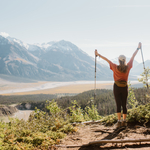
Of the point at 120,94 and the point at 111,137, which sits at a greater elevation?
the point at 120,94

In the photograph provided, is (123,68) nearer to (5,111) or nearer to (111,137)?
(111,137)

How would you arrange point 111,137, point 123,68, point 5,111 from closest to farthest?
point 111,137, point 123,68, point 5,111

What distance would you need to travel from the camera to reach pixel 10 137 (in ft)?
15.1

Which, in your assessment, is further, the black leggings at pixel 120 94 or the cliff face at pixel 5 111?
the cliff face at pixel 5 111

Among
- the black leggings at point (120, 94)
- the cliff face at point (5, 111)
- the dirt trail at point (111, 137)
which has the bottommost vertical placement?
the cliff face at point (5, 111)

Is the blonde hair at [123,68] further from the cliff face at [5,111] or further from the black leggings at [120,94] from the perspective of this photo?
the cliff face at [5,111]

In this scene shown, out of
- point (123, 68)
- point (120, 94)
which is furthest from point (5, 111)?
point (123, 68)

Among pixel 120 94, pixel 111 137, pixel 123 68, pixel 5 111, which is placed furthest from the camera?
pixel 5 111

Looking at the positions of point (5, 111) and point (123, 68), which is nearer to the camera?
point (123, 68)

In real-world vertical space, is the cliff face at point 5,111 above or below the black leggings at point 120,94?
below

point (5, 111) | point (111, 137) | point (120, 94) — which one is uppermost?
point (120, 94)

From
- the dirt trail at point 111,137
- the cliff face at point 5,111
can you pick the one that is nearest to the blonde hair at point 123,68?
the dirt trail at point 111,137

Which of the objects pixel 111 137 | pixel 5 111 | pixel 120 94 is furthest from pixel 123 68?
pixel 5 111

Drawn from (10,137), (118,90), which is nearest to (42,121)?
(10,137)
